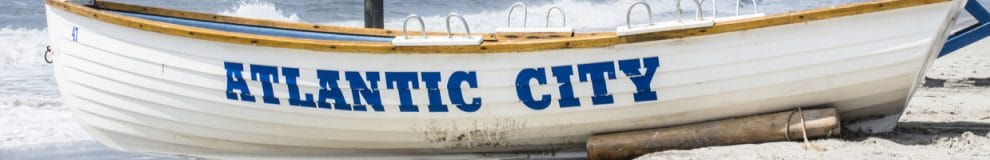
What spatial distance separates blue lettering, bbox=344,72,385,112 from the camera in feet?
23.4

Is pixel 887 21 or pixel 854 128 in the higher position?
pixel 887 21

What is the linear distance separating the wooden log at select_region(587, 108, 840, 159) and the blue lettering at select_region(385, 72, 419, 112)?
0.89m

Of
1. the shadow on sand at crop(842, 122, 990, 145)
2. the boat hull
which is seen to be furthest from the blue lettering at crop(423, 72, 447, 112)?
the shadow on sand at crop(842, 122, 990, 145)

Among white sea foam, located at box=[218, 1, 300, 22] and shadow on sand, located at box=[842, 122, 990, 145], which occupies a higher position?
white sea foam, located at box=[218, 1, 300, 22]

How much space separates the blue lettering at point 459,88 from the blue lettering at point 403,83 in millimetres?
173

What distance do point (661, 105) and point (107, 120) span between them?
313 centimetres

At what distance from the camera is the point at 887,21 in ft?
21.5

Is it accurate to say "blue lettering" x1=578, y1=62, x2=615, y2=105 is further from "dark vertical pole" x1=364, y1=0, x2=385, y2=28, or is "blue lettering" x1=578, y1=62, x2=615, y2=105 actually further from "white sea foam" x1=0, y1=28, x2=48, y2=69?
"white sea foam" x1=0, y1=28, x2=48, y2=69

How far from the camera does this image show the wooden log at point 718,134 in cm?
682

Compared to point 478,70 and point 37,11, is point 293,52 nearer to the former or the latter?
point 478,70

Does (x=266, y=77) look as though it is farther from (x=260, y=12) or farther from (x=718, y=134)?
(x=260, y=12)

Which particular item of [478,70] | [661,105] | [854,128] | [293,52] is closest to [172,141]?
[293,52]

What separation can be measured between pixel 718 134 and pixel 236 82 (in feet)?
7.80

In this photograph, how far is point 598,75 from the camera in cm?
686
